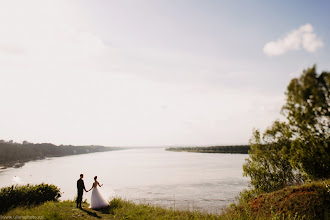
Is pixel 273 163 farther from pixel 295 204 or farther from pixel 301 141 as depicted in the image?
pixel 295 204

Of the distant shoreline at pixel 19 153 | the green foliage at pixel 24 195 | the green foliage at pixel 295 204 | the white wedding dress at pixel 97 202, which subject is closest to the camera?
the green foliage at pixel 295 204

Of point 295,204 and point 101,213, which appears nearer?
point 295,204

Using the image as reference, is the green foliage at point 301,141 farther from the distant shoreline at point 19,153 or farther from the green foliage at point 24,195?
the distant shoreline at point 19,153

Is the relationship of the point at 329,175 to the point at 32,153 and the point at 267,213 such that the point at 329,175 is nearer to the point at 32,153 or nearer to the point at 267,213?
the point at 267,213

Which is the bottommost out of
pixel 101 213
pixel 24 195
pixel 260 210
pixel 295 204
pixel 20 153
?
pixel 20 153

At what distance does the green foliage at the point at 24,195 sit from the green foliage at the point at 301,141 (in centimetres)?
2108

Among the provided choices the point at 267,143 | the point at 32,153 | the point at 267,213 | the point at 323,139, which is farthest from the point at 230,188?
the point at 32,153

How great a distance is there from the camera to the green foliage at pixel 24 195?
13.9 metres

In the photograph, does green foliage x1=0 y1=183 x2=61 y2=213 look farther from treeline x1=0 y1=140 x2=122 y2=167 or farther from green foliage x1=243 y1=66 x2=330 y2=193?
treeline x1=0 y1=140 x2=122 y2=167

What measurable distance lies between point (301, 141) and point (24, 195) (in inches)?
953

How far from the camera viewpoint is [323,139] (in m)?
18.6

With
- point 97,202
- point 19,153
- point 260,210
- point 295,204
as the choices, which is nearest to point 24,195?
point 97,202

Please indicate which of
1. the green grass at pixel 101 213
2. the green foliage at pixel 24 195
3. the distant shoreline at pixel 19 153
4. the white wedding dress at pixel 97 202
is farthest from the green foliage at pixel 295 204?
the distant shoreline at pixel 19 153

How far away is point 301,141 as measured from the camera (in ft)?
65.8
